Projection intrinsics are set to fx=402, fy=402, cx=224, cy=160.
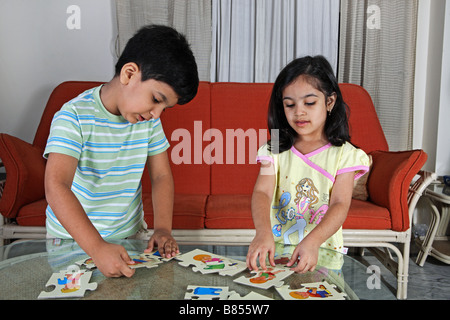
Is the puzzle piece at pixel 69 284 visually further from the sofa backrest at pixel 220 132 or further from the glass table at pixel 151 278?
the sofa backrest at pixel 220 132

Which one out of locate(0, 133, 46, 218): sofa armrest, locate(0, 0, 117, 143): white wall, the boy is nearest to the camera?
the boy

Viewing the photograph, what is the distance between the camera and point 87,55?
3.26m

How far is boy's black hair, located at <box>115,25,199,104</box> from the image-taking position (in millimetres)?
1067

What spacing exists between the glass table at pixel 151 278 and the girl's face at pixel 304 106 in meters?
0.43

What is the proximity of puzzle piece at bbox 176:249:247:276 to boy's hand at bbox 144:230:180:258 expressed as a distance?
3 cm

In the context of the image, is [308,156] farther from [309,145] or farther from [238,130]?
[238,130]

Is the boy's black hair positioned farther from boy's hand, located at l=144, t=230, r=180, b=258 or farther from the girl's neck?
the girl's neck

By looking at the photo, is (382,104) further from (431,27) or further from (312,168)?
(312,168)

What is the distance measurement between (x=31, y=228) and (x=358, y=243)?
5.98 feet

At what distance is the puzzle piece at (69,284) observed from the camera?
0.91 meters

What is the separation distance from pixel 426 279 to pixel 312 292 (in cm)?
198

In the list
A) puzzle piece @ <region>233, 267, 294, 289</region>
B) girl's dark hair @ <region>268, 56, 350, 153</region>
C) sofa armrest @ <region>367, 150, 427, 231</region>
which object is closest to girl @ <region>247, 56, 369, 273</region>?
girl's dark hair @ <region>268, 56, 350, 153</region>

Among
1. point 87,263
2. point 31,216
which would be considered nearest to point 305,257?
point 87,263

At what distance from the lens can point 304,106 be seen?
1367 millimetres
